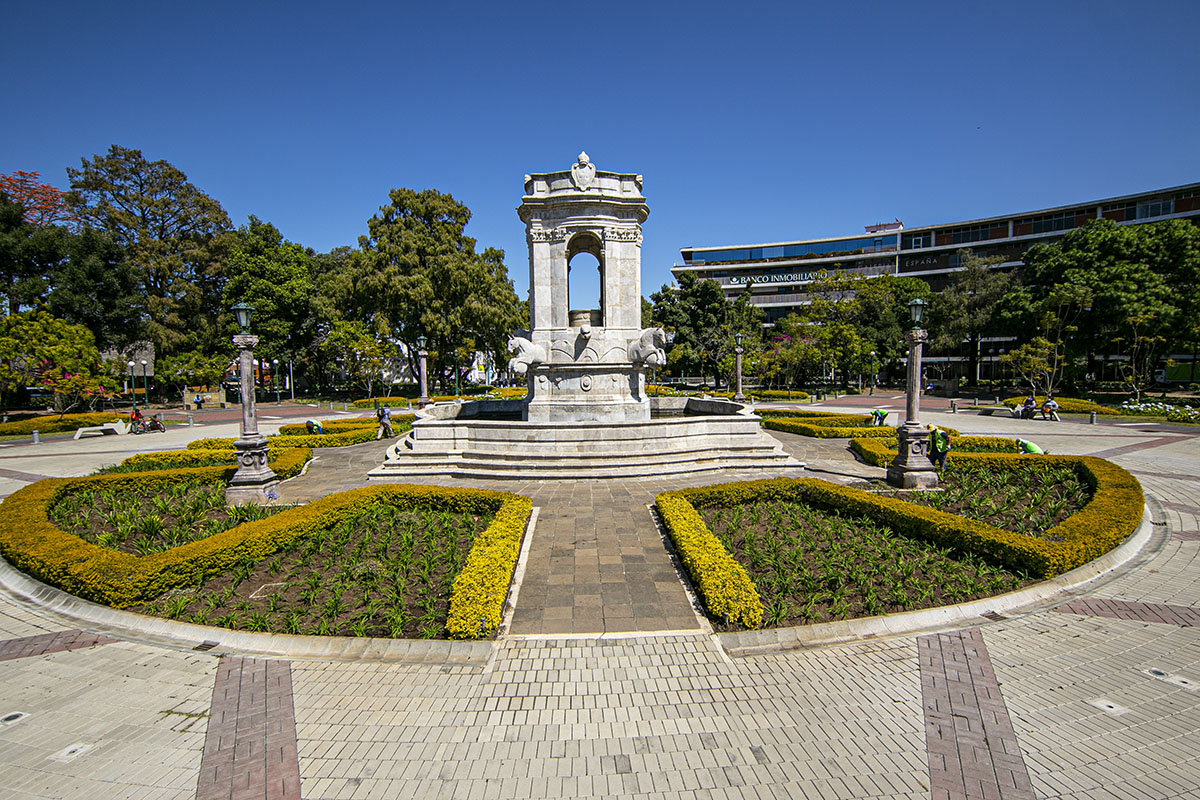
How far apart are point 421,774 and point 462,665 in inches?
60.7

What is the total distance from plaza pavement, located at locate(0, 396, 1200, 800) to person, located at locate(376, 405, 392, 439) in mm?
14430

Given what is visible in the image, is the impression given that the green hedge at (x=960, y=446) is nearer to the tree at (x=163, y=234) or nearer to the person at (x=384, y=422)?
the person at (x=384, y=422)

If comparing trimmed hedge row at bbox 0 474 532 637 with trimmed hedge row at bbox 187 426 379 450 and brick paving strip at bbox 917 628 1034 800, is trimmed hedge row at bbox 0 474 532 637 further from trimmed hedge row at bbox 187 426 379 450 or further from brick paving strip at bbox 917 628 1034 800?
trimmed hedge row at bbox 187 426 379 450

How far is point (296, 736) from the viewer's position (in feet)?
15.6

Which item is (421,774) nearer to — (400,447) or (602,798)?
(602,798)

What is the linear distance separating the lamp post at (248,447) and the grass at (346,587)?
4.19 meters

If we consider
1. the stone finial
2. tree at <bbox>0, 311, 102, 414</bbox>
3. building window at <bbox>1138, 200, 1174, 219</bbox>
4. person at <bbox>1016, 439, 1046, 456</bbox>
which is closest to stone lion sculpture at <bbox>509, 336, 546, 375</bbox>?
the stone finial

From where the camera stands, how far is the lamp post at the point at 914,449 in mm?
12516

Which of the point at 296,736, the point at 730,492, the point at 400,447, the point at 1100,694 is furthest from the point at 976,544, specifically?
the point at 400,447

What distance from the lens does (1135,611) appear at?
7.03 metres

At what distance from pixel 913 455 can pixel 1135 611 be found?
598cm

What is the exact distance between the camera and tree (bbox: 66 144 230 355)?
4384 cm

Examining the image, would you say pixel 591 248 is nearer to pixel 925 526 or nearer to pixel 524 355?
pixel 524 355

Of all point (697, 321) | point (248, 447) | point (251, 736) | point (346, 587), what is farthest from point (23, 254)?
point (697, 321)
